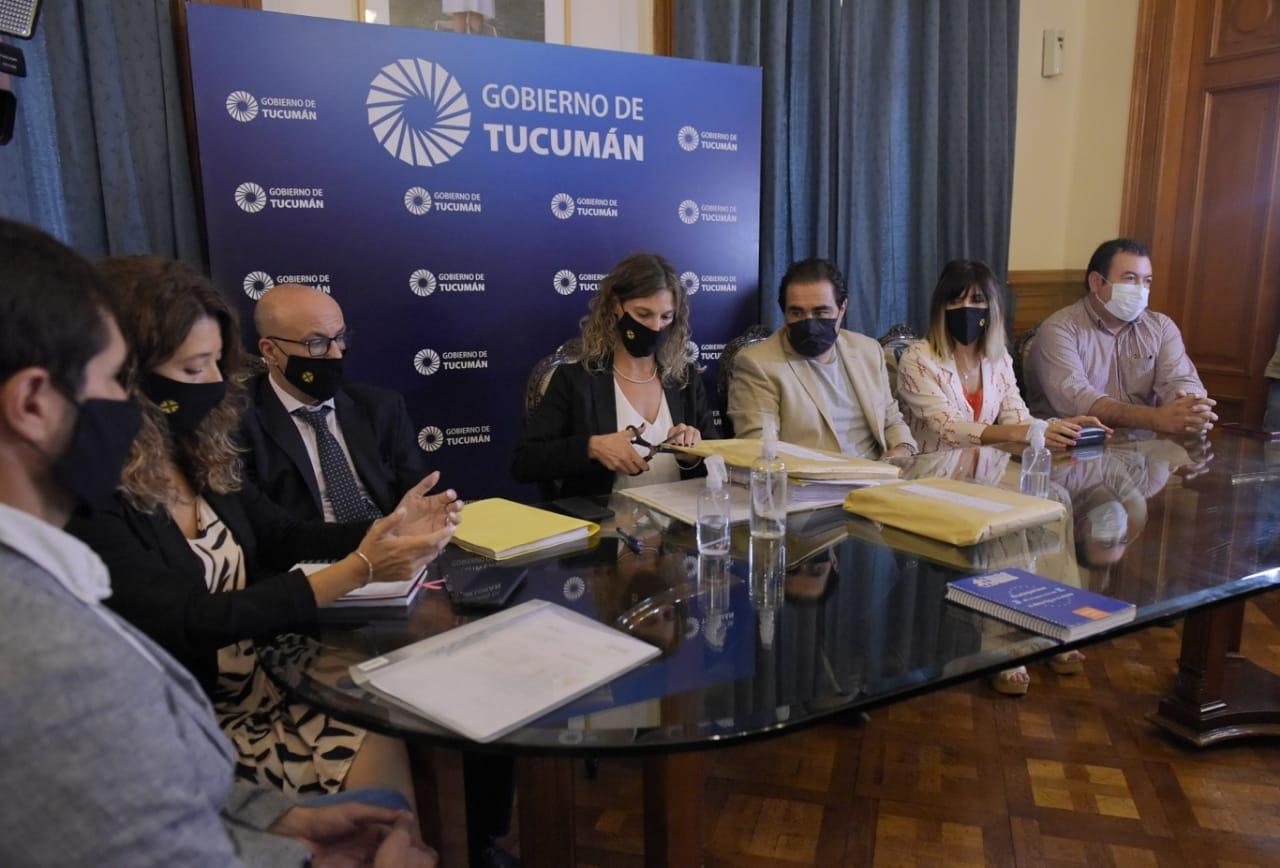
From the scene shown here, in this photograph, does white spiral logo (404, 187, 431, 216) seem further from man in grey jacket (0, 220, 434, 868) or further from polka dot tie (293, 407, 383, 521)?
man in grey jacket (0, 220, 434, 868)

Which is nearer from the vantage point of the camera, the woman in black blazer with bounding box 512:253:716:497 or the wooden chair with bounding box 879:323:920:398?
the woman in black blazer with bounding box 512:253:716:497

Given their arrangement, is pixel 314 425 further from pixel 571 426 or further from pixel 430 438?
pixel 430 438

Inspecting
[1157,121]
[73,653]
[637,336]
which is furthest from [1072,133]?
[73,653]

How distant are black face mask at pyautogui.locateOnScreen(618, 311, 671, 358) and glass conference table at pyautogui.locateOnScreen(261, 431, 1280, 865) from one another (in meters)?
0.62

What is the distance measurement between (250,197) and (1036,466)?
240 centimetres

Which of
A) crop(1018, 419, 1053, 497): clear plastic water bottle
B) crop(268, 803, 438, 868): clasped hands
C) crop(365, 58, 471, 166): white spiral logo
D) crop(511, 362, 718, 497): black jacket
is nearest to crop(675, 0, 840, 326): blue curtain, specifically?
crop(365, 58, 471, 166): white spiral logo

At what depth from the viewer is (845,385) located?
8.60 feet

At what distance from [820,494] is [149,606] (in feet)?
4.14

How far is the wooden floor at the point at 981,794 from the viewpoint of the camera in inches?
69.8

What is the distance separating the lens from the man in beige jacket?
2514 mm

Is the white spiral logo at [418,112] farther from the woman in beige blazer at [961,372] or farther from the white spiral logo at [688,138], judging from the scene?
the woman in beige blazer at [961,372]

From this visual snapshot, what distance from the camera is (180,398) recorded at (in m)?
1.37

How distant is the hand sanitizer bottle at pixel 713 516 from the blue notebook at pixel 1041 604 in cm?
41

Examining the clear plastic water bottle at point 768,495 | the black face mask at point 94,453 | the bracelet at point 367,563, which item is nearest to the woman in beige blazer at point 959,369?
the clear plastic water bottle at point 768,495
